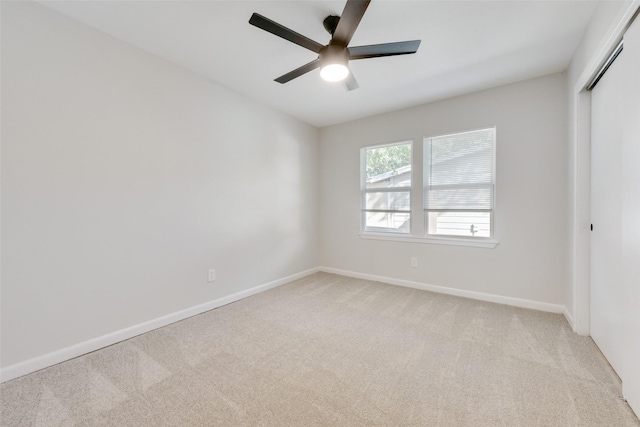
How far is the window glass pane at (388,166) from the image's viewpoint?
3605 millimetres

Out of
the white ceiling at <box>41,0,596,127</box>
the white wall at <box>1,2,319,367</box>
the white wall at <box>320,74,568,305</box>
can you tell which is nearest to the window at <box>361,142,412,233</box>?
the white wall at <box>320,74,568,305</box>

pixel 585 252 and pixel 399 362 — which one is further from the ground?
pixel 585 252

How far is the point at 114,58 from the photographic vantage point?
2.09 metres

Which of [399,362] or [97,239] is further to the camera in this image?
[97,239]

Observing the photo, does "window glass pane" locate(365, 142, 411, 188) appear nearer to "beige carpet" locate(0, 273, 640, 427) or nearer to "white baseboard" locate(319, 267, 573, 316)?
"white baseboard" locate(319, 267, 573, 316)

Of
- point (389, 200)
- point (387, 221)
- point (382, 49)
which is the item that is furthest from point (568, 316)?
point (382, 49)

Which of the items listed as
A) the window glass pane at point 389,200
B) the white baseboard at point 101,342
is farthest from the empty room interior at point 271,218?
the window glass pane at point 389,200

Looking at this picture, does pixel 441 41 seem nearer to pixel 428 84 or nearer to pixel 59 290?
pixel 428 84

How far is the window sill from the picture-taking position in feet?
9.75

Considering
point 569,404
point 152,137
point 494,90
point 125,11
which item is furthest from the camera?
point 494,90

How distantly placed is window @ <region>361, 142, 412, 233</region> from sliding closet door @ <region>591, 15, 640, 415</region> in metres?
1.83

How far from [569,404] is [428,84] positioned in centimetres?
291

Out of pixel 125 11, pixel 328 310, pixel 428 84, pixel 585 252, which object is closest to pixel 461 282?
pixel 585 252

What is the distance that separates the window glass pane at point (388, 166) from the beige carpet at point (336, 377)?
1913 mm
